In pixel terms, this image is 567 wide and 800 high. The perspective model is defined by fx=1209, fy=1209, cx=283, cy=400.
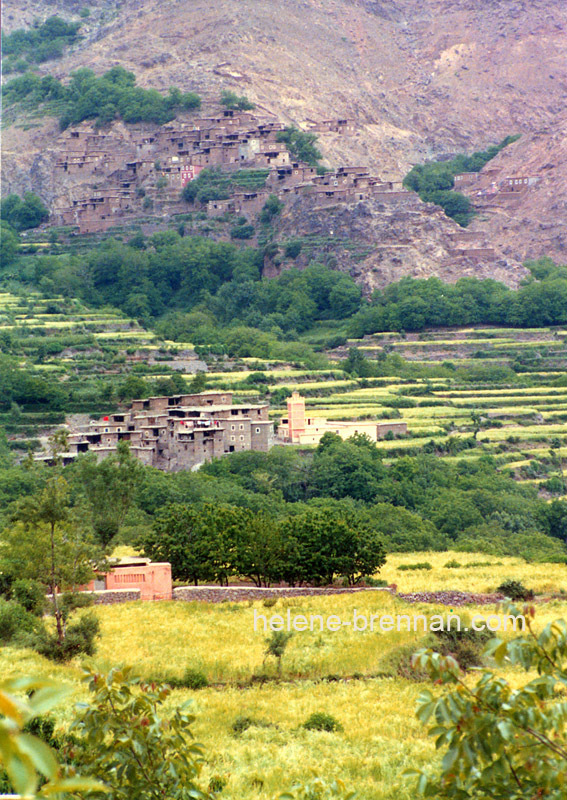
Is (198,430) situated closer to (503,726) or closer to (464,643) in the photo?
(464,643)

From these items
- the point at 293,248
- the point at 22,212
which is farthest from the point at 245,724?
the point at 22,212

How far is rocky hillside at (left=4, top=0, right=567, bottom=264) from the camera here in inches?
3494

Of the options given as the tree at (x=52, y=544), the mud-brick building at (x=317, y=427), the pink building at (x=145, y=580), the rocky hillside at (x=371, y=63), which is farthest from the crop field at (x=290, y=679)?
the rocky hillside at (x=371, y=63)

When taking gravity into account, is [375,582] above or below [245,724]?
above

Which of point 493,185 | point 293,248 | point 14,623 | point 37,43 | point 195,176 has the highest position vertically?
point 37,43

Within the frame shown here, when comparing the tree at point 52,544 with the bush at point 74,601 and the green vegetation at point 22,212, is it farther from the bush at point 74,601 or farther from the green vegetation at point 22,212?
the green vegetation at point 22,212

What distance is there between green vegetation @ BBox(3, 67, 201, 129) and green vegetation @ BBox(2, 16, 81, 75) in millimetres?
9807

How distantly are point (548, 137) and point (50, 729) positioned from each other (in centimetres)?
8005

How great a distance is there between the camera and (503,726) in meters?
6.16

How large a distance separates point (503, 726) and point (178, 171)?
73854 mm

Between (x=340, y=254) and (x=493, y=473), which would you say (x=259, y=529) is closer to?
(x=493, y=473)

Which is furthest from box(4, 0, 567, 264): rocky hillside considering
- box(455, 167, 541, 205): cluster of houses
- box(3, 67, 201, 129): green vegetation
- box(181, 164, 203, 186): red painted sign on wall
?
box(181, 164, 203, 186): red painted sign on wall

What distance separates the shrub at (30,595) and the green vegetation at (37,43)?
8362cm

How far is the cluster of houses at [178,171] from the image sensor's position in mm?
75000
